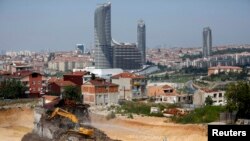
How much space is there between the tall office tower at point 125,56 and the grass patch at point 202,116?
2867 centimetres

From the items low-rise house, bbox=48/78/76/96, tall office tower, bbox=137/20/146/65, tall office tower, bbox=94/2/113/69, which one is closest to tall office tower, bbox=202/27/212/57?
tall office tower, bbox=137/20/146/65

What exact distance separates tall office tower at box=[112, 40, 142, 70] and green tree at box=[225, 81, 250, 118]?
30.0 m

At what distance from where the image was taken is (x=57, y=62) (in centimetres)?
4284

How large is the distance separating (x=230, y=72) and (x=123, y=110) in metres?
17.3

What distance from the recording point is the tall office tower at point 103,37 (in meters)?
38.2

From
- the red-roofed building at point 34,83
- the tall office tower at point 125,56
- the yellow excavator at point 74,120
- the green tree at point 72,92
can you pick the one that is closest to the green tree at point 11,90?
the red-roofed building at point 34,83

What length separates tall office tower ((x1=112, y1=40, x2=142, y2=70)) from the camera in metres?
38.8

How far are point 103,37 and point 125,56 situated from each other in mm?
2400

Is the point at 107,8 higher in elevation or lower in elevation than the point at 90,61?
higher

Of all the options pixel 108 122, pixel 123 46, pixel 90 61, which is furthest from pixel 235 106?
pixel 90 61

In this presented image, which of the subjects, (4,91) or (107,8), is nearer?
Answer: (4,91)

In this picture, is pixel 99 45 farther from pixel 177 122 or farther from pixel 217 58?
pixel 177 122

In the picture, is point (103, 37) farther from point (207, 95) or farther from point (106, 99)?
point (106, 99)

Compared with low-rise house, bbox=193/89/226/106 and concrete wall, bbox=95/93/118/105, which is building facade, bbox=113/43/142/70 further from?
concrete wall, bbox=95/93/118/105
